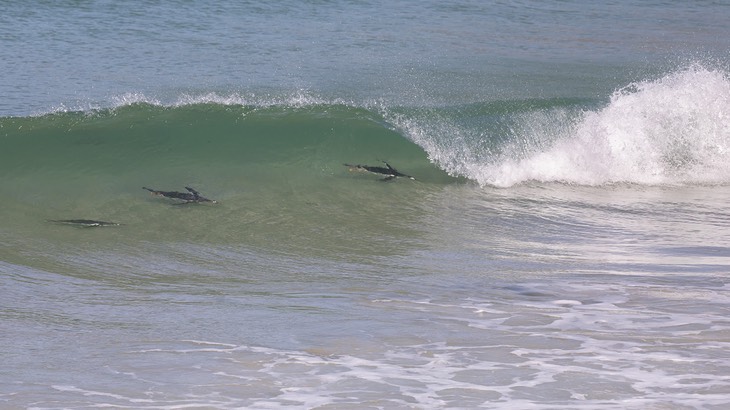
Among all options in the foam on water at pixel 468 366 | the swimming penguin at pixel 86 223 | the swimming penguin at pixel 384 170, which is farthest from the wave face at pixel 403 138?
the foam on water at pixel 468 366

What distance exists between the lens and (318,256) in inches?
311

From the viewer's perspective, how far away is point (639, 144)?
12.0m

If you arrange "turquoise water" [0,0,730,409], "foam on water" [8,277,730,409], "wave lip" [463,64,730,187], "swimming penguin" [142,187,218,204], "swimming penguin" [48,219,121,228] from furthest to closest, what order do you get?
"wave lip" [463,64,730,187] < "swimming penguin" [142,187,218,204] < "swimming penguin" [48,219,121,228] < "turquoise water" [0,0,730,409] < "foam on water" [8,277,730,409]

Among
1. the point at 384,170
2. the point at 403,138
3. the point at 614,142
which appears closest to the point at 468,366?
the point at 384,170

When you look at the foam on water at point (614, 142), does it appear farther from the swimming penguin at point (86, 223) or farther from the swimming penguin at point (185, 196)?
the swimming penguin at point (86, 223)

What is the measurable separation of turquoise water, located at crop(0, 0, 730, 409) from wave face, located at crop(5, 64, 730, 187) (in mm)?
37

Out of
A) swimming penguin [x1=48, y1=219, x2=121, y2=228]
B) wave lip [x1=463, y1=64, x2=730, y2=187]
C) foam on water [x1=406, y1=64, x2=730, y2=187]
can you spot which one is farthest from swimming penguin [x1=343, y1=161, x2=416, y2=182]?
swimming penguin [x1=48, y1=219, x2=121, y2=228]

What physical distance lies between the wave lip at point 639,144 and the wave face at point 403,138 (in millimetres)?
16

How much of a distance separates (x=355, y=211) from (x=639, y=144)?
4.11 meters

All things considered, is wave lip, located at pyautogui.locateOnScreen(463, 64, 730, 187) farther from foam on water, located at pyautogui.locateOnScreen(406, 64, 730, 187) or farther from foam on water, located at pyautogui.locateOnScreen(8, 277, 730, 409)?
foam on water, located at pyautogui.locateOnScreen(8, 277, 730, 409)

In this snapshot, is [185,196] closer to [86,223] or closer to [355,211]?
[86,223]

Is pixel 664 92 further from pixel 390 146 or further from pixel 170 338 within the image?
pixel 170 338

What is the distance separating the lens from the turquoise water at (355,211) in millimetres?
5281

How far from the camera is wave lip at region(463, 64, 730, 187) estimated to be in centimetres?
1131
